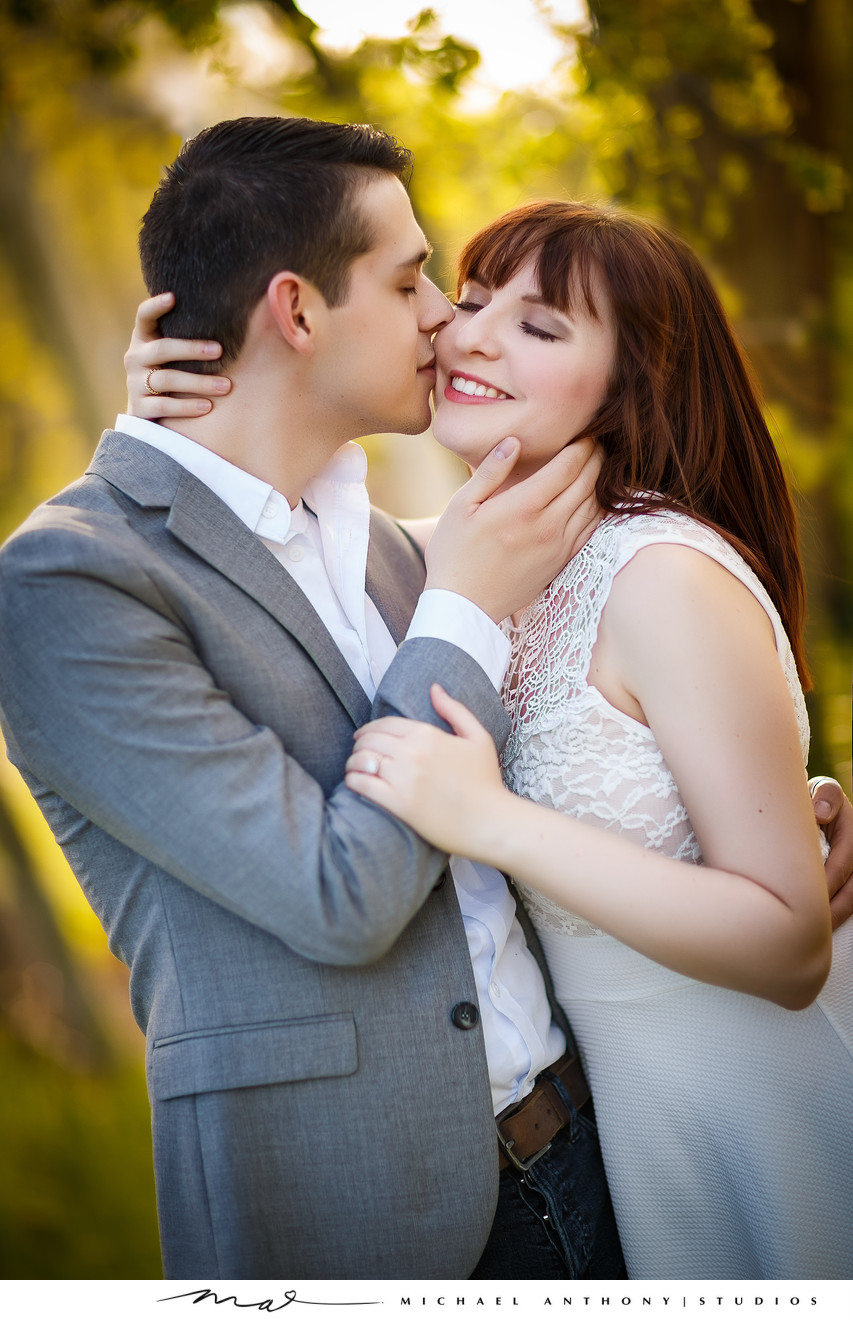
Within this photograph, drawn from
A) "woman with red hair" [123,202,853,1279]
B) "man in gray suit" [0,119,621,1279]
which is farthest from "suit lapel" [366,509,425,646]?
"woman with red hair" [123,202,853,1279]

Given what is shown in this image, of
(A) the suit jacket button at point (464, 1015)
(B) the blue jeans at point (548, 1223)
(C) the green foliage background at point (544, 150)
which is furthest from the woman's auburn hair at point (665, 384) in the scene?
(B) the blue jeans at point (548, 1223)

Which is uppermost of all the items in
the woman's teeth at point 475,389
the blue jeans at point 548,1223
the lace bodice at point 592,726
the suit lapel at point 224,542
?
the woman's teeth at point 475,389

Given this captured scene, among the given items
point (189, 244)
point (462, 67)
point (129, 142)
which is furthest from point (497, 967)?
point (129, 142)

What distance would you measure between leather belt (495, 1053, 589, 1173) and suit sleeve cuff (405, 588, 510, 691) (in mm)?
730

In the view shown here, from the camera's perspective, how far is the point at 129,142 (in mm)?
3949

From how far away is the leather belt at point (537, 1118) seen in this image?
1.62 meters

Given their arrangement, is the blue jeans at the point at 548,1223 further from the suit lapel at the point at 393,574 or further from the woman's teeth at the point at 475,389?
the woman's teeth at the point at 475,389

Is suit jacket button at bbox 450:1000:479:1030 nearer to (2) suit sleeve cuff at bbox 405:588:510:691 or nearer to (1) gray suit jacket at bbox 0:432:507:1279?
(1) gray suit jacket at bbox 0:432:507:1279

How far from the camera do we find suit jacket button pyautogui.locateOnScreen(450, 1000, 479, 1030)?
59.6 inches

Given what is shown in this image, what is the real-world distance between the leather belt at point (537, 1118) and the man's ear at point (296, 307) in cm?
141

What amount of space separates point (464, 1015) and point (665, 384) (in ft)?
4.06

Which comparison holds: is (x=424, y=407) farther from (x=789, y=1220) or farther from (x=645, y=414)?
(x=789, y=1220)

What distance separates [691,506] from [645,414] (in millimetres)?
205

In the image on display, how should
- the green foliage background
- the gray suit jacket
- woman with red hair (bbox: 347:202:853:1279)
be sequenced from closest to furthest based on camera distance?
the gray suit jacket < woman with red hair (bbox: 347:202:853:1279) < the green foliage background
